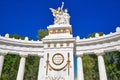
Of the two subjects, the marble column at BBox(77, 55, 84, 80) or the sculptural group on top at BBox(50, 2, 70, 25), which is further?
the marble column at BBox(77, 55, 84, 80)

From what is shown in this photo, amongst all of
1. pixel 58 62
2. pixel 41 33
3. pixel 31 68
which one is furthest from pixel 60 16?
pixel 41 33

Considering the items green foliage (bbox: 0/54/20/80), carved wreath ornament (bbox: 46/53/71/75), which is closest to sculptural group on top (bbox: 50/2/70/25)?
carved wreath ornament (bbox: 46/53/71/75)

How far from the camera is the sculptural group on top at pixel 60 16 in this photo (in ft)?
140

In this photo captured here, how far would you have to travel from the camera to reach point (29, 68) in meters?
79.2

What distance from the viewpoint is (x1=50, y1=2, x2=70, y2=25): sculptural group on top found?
140 ft

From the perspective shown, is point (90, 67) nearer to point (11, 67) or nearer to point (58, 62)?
point (11, 67)

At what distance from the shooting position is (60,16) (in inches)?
1727

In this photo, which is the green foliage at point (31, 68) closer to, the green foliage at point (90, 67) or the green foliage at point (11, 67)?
the green foliage at point (11, 67)

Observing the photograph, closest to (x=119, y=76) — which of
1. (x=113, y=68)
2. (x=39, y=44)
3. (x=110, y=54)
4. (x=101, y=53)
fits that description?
(x=113, y=68)

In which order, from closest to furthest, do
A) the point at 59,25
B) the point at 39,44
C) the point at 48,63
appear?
the point at 48,63 → the point at 59,25 → the point at 39,44

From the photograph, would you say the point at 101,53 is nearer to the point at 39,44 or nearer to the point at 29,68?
the point at 39,44

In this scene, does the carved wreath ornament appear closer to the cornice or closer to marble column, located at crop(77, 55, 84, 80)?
marble column, located at crop(77, 55, 84, 80)

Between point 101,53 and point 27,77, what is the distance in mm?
38696

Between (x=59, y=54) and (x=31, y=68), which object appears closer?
(x=59, y=54)
